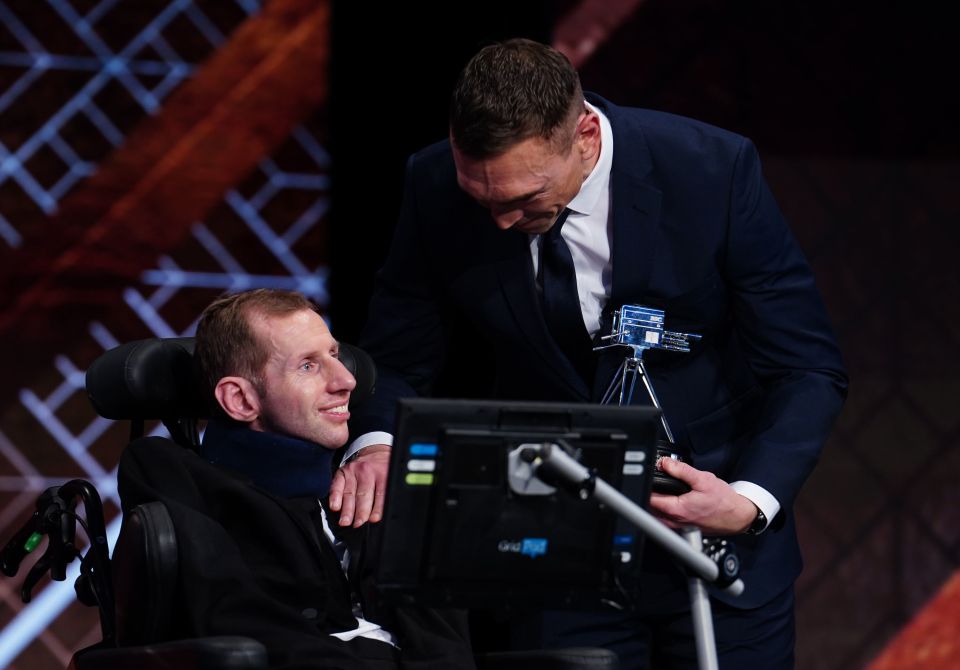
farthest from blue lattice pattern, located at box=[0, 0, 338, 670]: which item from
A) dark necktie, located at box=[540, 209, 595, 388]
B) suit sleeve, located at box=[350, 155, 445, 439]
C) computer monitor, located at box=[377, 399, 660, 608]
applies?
computer monitor, located at box=[377, 399, 660, 608]

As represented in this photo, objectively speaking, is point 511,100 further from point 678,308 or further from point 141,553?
point 141,553

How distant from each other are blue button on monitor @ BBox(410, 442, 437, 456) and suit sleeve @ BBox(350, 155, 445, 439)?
61cm

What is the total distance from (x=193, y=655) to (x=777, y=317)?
0.93 m

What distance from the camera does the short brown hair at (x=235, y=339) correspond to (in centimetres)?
207

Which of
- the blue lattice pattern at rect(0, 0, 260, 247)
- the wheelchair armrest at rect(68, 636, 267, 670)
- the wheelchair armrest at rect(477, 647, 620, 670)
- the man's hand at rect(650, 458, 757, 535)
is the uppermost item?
the blue lattice pattern at rect(0, 0, 260, 247)

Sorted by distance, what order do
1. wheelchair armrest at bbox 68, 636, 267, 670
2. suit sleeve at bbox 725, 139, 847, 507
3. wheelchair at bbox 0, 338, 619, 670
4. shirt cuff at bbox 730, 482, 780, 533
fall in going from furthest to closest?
suit sleeve at bbox 725, 139, 847, 507 → shirt cuff at bbox 730, 482, 780, 533 → wheelchair at bbox 0, 338, 619, 670 → wheelchair armrest at bbox 68, 636, 267, 670

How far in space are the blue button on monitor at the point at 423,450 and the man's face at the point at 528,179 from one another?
1.44 ft

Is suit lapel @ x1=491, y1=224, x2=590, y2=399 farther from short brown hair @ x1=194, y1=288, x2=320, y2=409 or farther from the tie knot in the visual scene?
short brown hair @ x1=194, y1=288, x2=320, y2=409

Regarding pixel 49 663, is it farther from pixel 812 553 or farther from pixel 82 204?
pixel 812 553

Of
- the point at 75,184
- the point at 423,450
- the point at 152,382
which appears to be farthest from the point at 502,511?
the point at 75,184

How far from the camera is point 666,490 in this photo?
1.72 metres

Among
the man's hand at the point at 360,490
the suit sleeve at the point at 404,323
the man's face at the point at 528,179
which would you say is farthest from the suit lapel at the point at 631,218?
the man's hand at the point at 360,490

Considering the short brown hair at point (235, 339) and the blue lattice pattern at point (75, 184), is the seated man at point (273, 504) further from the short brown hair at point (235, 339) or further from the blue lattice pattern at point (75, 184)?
the blue lattice pattern at point (75, 184)

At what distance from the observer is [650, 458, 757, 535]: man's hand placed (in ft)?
5.58
